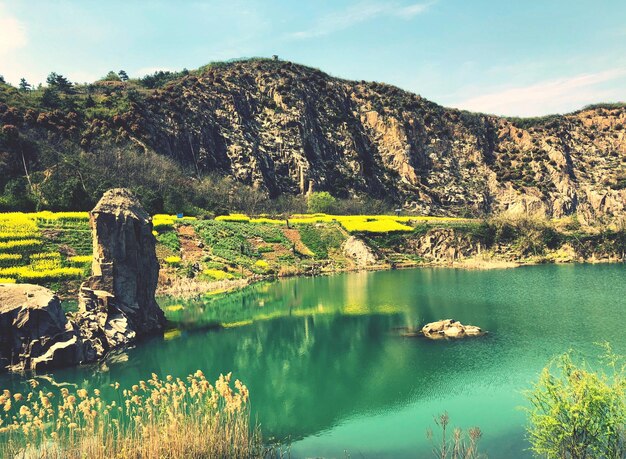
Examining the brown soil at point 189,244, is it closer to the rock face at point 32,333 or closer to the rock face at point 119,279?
the rock face at point 119,279

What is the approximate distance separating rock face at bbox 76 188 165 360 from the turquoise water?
2.14 m

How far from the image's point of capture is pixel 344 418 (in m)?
17.0

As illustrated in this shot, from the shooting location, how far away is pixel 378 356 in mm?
24625

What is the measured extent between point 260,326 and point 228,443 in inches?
A: 804

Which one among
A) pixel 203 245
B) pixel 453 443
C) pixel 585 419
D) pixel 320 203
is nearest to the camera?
pixel 585 419

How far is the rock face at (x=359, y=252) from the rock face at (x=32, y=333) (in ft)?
155

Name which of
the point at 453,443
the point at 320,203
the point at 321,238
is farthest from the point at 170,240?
the point at 453,443

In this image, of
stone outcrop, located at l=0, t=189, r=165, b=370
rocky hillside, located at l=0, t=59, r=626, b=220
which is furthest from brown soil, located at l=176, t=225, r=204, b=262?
rocky hillside, located at l=0, t=59, r=626, b=220

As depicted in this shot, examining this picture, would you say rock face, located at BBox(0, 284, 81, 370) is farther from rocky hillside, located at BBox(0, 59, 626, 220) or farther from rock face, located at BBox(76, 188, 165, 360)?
rocky hillside, located at BBox(0, 59, 626, 220)

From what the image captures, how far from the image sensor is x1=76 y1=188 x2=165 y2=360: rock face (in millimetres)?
27750

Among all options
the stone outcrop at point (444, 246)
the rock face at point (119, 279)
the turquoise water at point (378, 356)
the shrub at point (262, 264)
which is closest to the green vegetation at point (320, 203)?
the stone outcrop at point (444, 246)

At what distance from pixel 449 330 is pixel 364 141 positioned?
106259mm

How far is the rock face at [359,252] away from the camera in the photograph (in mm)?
67500

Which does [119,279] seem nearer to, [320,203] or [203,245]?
[203,245]
